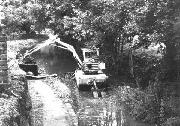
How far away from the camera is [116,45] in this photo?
19.2m

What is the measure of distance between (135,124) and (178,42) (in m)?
3.03

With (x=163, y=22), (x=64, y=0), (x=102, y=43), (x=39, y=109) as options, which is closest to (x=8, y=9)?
(x=64, y=0)

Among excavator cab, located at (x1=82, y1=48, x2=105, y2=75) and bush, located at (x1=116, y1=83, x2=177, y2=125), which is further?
excavator cab, located at (x1=82, y1=48, x2=105, y2=75)

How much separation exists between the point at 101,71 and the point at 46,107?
383 cm

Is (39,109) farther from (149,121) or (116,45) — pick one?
(116,45)

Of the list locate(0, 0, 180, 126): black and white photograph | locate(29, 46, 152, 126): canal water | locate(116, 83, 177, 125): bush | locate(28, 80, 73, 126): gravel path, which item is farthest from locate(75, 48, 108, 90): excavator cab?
locate(116, 83, 177, 125): bush

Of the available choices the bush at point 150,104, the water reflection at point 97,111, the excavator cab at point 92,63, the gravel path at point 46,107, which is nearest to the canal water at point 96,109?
the water reflection at point 97,111

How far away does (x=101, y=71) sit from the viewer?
654 inches

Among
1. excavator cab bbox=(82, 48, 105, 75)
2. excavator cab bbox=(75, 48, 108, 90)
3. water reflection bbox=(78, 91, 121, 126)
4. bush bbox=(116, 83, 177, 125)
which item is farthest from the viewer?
excavator cab bbox=(82, 48, 105, 75)

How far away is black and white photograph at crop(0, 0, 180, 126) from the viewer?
1139cm

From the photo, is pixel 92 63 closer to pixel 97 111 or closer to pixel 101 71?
pixel 101 71

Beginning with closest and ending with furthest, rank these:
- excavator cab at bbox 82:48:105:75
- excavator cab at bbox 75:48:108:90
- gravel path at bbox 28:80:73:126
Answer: gravel path at bbox 28:80:73:126 → excavator cab at bbox 75:48:108:90 → excavator cab at bbox 82:48:105:75

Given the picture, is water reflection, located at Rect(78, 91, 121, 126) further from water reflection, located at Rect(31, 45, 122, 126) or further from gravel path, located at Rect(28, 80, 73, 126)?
gravel path, located at Rect(28, 80, 73, 126)

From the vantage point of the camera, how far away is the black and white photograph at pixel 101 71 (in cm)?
1139
